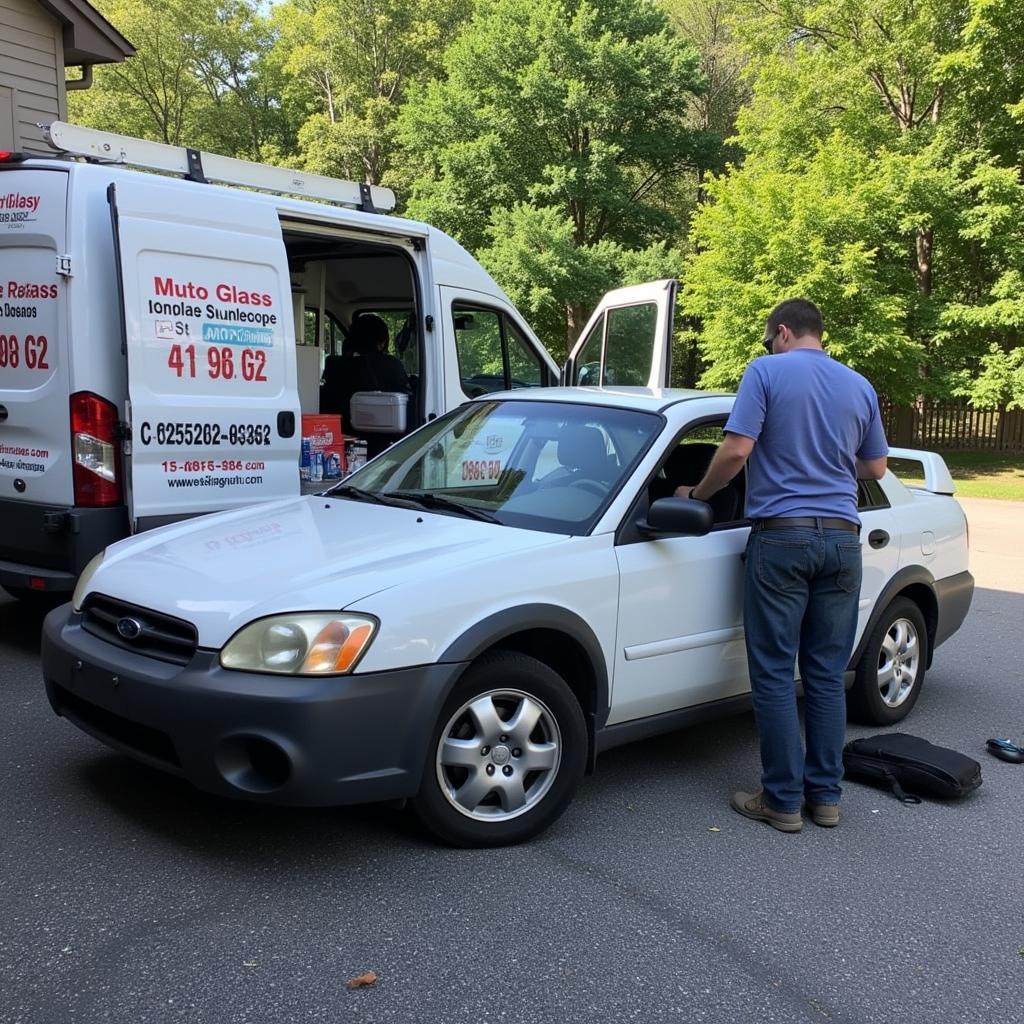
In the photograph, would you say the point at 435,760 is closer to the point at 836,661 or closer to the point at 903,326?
the point at 836,661

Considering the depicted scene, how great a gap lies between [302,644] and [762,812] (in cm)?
191

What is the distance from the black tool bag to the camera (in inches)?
158

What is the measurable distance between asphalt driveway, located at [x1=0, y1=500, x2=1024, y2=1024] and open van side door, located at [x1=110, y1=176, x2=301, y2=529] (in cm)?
168

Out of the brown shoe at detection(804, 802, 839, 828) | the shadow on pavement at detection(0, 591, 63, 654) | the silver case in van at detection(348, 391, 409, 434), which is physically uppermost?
the silver case in van at detection(348, 391, 409, 434)

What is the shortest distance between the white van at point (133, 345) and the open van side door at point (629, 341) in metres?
2.14

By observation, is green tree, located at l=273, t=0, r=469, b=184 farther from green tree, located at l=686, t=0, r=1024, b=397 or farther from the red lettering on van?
the red lettering on van

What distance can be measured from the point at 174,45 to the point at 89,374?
3548cm

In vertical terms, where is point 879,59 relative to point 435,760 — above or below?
above

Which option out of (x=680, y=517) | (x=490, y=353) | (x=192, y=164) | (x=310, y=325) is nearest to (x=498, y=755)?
(x=680, y=517)

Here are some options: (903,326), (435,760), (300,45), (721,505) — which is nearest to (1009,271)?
(903,326)

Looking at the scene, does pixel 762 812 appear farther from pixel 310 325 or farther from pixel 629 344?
pixel 310 325

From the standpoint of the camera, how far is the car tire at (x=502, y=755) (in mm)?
3189

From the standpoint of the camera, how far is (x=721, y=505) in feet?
14.0

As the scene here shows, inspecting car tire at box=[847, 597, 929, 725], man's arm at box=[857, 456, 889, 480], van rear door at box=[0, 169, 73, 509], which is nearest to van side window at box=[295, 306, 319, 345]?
van rear door at box=[0, 169, 73, 509]
